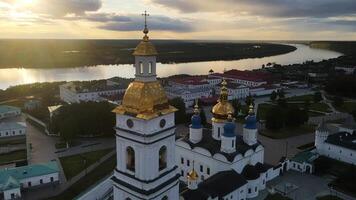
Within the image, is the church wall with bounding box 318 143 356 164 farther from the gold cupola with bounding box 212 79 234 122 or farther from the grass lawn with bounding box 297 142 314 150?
the gold cupola with bounding box 212 79 234 122

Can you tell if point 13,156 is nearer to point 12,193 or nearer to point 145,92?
point 12,193

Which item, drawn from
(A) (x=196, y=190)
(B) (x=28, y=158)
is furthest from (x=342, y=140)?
(B) (x=28, y=158)

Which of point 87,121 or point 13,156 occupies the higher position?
point 87,121

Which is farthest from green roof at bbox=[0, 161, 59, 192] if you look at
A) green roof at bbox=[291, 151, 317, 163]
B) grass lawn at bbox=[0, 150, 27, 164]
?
green roof at bbox=[291, 151, 317, 163]

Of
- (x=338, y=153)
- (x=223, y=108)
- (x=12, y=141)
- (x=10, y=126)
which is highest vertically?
(x=223, y=108)

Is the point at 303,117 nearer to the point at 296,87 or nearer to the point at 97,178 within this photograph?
the point at 97,178

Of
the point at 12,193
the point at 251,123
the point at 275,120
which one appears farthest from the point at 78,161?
the point at 275,120
